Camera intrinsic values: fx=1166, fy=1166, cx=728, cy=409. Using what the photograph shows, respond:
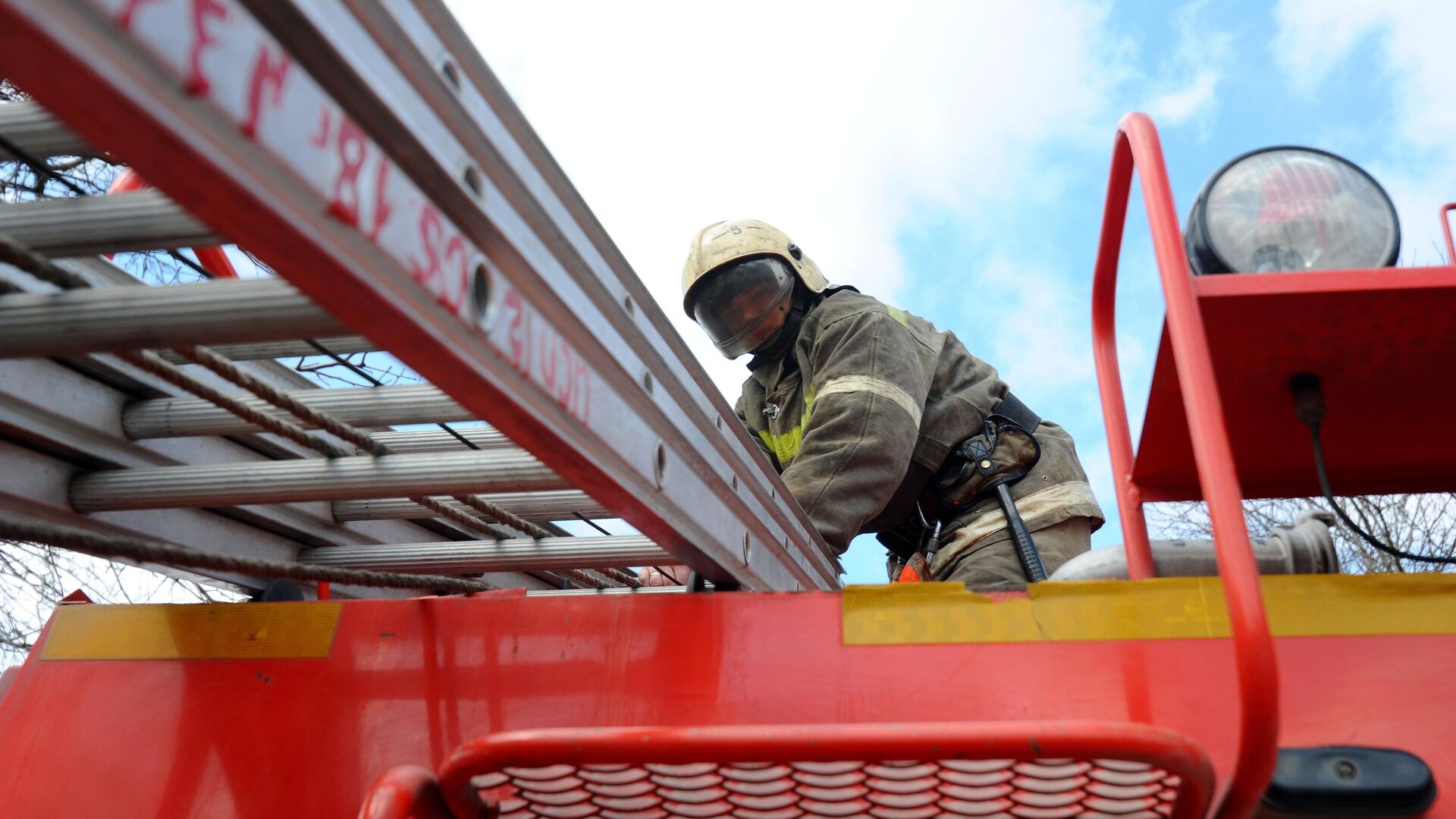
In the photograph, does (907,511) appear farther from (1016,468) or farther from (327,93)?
(327,93)

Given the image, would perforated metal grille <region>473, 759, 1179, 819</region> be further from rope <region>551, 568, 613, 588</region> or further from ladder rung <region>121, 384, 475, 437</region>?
rope <region>551, 568, 613, 588</region>

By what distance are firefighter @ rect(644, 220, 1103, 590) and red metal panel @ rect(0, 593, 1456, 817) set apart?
1427 millimetres

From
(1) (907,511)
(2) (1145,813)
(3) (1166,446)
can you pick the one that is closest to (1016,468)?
(1) (907,511)

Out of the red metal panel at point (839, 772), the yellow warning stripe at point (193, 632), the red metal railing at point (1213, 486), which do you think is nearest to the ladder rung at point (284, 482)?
the yellow warning stripe at point (193, 632)

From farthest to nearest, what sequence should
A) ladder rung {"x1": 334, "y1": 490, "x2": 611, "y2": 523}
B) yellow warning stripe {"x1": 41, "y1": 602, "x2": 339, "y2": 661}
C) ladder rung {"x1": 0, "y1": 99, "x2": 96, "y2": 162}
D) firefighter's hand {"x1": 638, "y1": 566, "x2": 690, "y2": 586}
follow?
firefighter's hand {"x1": 638, "y1": 566, "x2": 690, "y2": 586}
ladder rung {"x1": 334, "y1": 490, "x2": 611, "y2": 523}
yellow warning stripe {"x1": 41, "y1": 602, "x2": 339, "y2": 661}
ladder rung {"x1": 0, "y1": 99, "x2": 96, "y2": 162}

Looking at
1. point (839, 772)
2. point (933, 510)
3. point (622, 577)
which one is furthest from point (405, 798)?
point (933, 510)

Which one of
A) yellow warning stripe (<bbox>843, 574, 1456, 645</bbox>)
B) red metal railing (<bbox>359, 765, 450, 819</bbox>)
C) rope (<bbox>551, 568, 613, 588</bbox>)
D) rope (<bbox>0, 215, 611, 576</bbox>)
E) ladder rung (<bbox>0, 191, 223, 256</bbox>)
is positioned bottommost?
red metal railing (<bbox>359, 765, 450, 819</bbox>)

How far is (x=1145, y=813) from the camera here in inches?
53.2

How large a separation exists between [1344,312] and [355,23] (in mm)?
1355

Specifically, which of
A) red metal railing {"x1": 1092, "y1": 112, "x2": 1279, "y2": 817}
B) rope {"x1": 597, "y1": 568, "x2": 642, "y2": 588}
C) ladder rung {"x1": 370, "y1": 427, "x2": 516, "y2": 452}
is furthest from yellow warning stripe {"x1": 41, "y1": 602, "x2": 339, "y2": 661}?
rope {"x1": 597, "y1": 568, "x2": 642, "y2": 588}

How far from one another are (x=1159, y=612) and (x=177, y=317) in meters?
1.36

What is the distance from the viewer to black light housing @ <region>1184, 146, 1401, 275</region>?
1680 mm

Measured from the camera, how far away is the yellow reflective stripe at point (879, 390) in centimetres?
347

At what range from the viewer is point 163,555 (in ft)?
5.87
